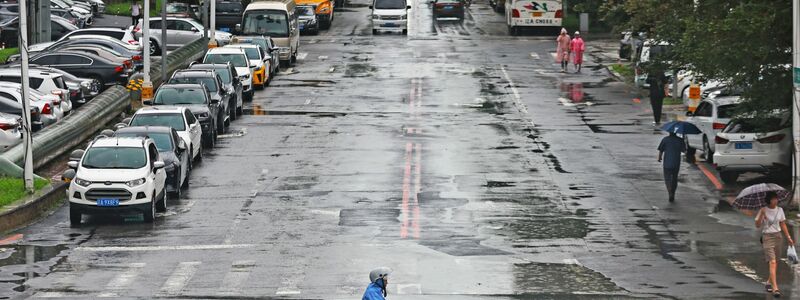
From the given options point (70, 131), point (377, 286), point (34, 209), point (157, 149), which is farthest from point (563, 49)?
point (377, 286)

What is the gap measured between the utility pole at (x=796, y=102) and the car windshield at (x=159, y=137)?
12.2 metres

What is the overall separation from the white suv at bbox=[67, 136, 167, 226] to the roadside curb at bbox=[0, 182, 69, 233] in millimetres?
992

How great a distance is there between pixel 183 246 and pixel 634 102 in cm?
2578

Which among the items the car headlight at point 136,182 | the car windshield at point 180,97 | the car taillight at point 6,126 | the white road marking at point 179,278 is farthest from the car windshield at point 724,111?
the car taillight at point 6,126

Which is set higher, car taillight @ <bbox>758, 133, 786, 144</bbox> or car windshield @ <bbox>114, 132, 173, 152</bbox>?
car taillight @ <bbox>758, 133, 786, 144</bbox>

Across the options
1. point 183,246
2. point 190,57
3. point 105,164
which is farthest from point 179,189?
point 190,57

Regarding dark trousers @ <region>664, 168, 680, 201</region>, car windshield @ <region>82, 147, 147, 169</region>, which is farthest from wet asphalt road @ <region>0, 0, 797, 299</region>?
car windshield @ <region>82, 147, 147, 169</region>

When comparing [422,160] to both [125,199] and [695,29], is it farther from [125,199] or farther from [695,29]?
[125,199]

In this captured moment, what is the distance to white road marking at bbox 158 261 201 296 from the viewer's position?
21.8 meters

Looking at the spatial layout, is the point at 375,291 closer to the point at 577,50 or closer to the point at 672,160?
the point at 672,160

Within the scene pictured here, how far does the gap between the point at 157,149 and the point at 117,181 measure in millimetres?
2855

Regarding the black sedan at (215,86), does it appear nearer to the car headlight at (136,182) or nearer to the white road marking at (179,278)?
the car headlight at (136,182)

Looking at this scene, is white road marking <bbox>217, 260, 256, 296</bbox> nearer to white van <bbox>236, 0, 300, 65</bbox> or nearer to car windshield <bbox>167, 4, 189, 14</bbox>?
white van <bbox>236, 0, 300, 65</bbox>

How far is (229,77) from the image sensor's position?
4584 cm
